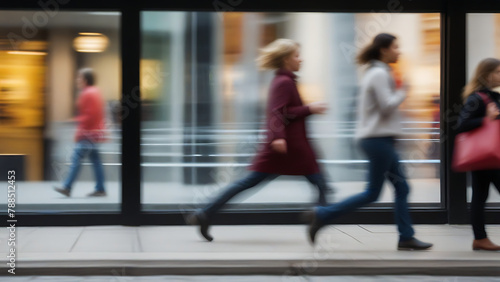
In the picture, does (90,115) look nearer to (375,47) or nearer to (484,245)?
(375,47)

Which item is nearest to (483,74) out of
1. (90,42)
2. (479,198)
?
(479,198)

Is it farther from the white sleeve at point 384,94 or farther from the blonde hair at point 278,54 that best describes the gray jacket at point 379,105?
the blonde hair at point 278,54

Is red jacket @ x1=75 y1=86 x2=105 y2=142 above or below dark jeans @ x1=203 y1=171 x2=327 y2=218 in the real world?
above

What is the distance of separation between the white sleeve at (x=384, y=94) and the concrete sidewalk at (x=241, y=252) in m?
1.11

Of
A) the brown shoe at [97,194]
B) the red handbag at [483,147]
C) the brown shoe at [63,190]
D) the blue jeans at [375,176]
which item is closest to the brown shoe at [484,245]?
the red handbag at [483,147]

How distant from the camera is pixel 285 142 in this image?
626 cm

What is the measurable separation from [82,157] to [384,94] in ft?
10.8

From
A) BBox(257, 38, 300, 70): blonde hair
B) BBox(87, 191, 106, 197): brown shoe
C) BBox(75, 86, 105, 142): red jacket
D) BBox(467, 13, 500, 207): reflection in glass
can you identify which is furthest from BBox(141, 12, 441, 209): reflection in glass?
BBox(257, 38, 300, 70): blonde hair

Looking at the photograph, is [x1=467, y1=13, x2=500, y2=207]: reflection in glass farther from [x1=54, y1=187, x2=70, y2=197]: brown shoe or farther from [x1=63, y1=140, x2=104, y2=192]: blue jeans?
[x1=54, y1=187, x2=70, y2=197]: brown shoe

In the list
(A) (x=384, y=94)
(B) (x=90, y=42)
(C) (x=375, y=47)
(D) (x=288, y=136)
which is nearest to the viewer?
(A) (x=384, y=94)

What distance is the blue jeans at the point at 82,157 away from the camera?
25.5ft

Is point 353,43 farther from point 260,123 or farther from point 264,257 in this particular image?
point 264,257

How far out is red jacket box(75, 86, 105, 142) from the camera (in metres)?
7.68

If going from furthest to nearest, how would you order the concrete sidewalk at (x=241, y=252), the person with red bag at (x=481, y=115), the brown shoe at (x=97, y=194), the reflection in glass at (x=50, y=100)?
the brown shoe at (x=97, y=194)
the reflection in glass at (x=50, y=100)
the person with red bag at (x=481, y=115)
the concrete sidewalk at (x=241, y=252)
